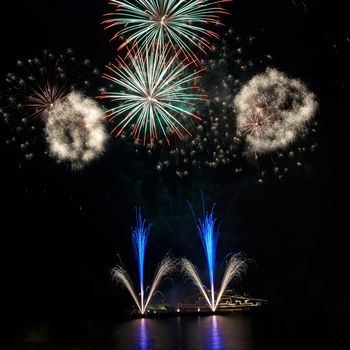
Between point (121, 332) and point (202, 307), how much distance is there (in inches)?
884

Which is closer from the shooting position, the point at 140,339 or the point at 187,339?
the point at 187,339

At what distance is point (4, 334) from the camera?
34.2 metres

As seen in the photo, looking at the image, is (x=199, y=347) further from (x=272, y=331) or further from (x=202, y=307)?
(x=202, y=307)

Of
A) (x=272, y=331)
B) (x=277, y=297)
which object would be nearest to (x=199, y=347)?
(x=272, y=331)

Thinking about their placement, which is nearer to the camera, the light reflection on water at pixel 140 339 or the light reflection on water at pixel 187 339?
the light reflection on water at pixel 187 339

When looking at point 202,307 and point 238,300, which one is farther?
point 238,300

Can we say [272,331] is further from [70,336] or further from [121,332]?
[70,336]

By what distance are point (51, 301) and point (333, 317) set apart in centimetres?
3970

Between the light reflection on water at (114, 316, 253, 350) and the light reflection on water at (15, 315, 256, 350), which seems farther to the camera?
the light reflection on water at (15, 315, 256, 350)

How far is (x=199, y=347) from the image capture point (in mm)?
23641

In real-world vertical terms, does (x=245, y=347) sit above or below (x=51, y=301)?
below

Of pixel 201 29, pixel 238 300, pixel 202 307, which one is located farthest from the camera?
pixel 238 300

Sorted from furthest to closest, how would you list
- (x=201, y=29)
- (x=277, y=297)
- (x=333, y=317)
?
1. (x=277, y=297)
2. (x=333, y=317)
3. (x=201, y=29)

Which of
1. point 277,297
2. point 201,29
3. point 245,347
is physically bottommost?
point 245,347
